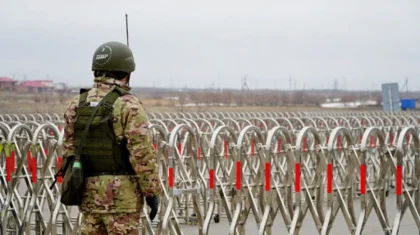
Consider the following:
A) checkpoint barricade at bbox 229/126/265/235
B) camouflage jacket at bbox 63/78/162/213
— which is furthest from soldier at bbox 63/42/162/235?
checkpoint barricade at bbox 229/126/265/235

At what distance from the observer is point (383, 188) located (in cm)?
985

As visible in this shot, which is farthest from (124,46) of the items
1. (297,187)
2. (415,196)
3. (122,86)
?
(415,196)

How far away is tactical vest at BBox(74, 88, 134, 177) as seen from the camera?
629 centimetres

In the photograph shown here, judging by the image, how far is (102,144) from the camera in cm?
632

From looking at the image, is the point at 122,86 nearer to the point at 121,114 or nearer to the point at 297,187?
the point at 121,114

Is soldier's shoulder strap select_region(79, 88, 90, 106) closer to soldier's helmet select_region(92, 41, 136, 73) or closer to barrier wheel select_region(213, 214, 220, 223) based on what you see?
soldier's helmet select_region(92, 41, 136, 73)

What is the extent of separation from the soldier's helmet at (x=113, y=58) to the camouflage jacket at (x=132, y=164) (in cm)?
9

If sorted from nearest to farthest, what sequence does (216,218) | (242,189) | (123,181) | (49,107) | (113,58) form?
1. (123,181)
2. (113,58)
3. (242,189)
4. (216,218)
5. (49,107)

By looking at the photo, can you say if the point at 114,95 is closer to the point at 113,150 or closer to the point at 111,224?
the point at 113,150

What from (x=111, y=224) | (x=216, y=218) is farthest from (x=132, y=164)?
(x=216, y=218)

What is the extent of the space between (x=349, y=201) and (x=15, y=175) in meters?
3.58

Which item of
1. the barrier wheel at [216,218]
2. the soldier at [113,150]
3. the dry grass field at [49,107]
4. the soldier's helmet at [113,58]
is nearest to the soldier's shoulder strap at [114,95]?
the soldier at [113,150]

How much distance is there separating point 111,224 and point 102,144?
0.55 metres

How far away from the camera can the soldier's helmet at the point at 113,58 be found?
6.45 m
